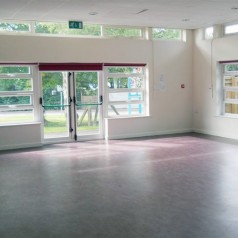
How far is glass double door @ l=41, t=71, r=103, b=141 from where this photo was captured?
8977mm

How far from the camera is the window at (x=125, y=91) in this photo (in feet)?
31.6

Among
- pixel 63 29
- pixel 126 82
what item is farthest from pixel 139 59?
pixel 63 29

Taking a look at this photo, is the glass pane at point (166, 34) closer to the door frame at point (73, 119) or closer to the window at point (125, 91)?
the window at point (125, 91)

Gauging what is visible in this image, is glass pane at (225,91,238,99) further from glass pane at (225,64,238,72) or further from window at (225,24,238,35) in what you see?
window at (225,24,238,35)

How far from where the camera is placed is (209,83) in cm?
990

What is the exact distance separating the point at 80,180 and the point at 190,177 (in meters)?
1.74

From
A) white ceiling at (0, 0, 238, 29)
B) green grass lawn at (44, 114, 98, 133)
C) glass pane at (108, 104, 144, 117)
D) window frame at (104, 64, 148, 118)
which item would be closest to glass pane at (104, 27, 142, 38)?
white ceiling at (0, 0, 238, 29)

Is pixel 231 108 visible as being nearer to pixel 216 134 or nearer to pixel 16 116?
pixel 216 134

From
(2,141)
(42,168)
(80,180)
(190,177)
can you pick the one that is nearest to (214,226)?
(190,177)

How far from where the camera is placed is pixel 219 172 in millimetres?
5879

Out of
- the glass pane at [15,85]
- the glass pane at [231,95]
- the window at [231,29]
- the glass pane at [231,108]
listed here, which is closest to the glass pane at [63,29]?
the glass pane at [15,85]

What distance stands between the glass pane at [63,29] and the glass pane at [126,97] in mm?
1685

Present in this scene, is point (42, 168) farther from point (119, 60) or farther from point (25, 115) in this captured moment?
point (119, 60)

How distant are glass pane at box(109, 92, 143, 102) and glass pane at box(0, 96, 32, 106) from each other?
2213 mm
